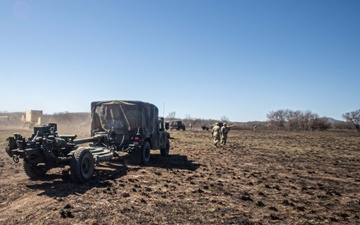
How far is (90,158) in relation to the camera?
8000 millimetres

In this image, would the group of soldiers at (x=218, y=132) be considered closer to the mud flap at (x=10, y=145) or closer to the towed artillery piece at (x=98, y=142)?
the towed artillery piece at (x=98, y=142)

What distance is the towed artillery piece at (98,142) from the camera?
279 inches

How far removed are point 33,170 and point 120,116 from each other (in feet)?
13.8

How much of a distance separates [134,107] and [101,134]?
5.65 ft

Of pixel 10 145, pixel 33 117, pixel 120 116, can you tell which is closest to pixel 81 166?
pixel 10 145

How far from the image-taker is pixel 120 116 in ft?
37.3

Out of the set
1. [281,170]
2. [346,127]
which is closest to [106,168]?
[281,170]

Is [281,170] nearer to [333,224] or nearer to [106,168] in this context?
[333,224]

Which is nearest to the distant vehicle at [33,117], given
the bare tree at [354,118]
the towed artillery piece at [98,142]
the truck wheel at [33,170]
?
the towed artillery piece at [98,142]

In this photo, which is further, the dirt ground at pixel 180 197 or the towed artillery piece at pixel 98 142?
the towed artillery piece at pixel 98 142

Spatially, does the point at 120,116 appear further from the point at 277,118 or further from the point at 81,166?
the point at 277,118

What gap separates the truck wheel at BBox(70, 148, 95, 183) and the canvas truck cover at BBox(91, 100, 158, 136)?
10.9ft

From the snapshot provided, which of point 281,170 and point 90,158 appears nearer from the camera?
point 90,158

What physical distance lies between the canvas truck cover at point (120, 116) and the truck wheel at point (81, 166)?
332 centimetres
